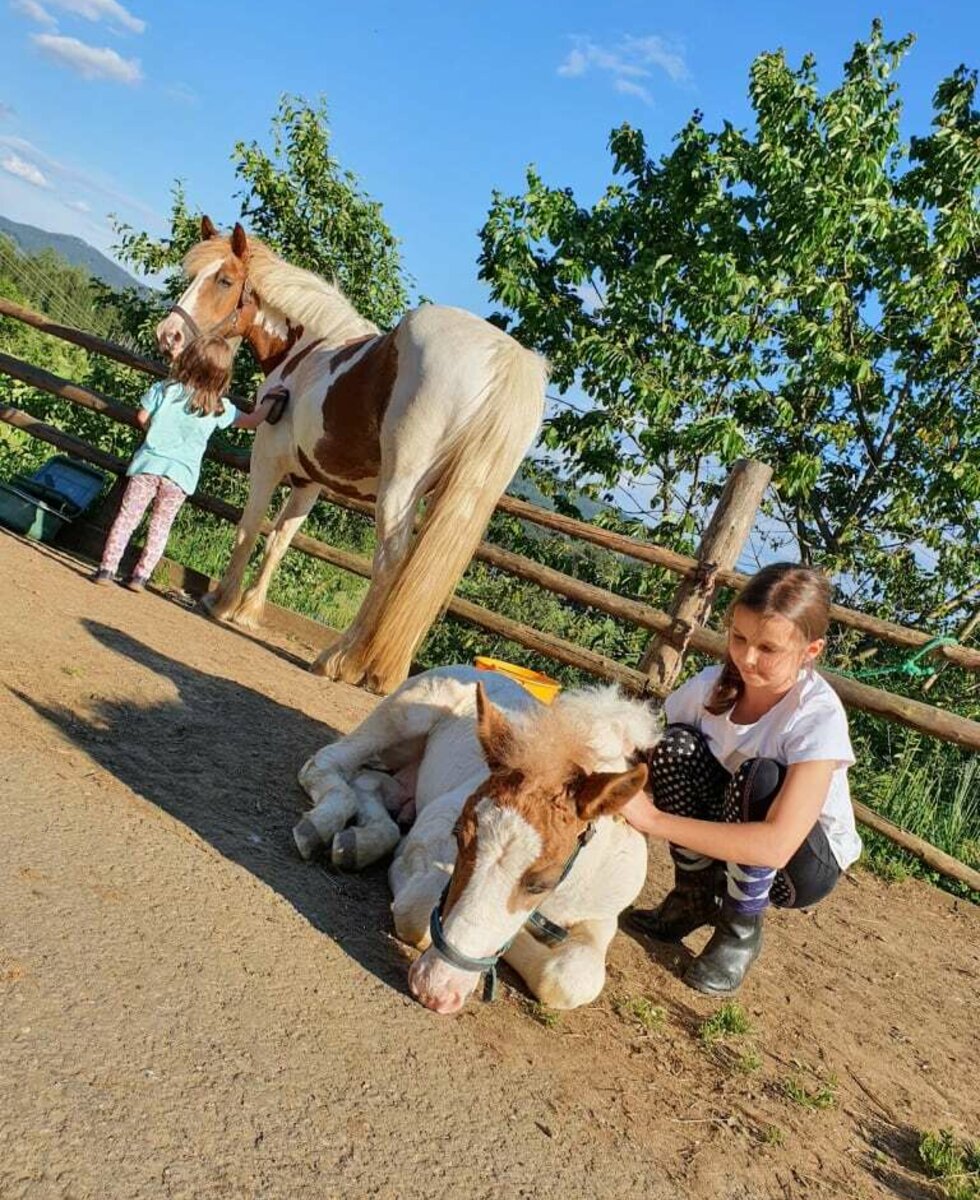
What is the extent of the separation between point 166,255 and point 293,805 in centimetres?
848

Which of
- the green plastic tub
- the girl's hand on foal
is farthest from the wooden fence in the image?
the girl's hand on foal

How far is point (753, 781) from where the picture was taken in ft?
9.87

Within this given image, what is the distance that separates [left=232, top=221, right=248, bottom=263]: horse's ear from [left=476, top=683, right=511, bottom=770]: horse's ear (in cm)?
481

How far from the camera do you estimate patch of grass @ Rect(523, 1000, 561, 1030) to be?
106 inches

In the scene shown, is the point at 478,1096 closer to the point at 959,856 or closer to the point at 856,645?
the point at 959,856

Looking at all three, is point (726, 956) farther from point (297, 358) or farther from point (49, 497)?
point (49, 497)

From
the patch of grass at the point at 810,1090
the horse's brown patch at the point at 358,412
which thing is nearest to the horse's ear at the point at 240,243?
the horse's brown patch at the point at 358,412

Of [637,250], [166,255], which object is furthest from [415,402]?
[166,255]

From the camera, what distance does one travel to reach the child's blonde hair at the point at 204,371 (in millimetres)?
6363

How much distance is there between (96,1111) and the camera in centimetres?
173

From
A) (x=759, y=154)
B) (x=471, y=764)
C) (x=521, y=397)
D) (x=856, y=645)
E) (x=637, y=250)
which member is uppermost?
(x=759, y=154)

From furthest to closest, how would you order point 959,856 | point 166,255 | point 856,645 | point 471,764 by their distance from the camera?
1. point 166,255
2. point 856,645
3. point 959,856
4. point 471,764

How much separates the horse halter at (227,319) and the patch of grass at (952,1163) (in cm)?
567

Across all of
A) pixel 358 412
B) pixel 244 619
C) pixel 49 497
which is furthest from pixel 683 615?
pixel 49 497
